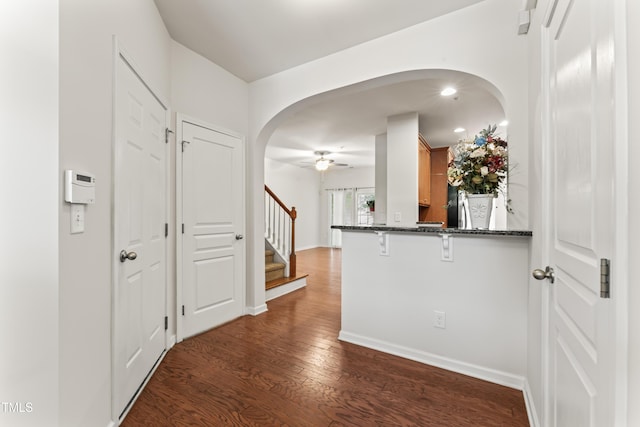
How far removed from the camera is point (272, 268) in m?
4.30

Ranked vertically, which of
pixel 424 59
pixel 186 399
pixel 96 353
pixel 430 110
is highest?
pixel 430 110

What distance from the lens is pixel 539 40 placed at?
150 centimetres

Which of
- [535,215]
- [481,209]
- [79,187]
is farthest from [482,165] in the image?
[79,187]

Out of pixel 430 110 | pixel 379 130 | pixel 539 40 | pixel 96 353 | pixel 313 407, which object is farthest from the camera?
pixel 379 130

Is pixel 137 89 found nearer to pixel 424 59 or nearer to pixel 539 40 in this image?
pixel 424 59

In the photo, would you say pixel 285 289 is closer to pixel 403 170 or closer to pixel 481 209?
pixel 403 170

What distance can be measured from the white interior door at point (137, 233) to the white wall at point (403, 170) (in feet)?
9.99

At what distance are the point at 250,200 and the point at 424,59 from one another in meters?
2.26

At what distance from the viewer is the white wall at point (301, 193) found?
27.0 ft

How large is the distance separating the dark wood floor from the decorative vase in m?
1.11

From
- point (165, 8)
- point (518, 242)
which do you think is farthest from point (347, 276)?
→ point (165, 8)

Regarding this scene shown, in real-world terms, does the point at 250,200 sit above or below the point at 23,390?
above

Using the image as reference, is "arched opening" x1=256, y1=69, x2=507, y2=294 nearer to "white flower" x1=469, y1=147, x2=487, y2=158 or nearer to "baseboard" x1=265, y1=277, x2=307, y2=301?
"white flower" x1=469, y1=147, x2=487, y2=158

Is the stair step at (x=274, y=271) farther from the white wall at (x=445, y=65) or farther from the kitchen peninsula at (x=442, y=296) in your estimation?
the white wall at (x=445, y=65)
